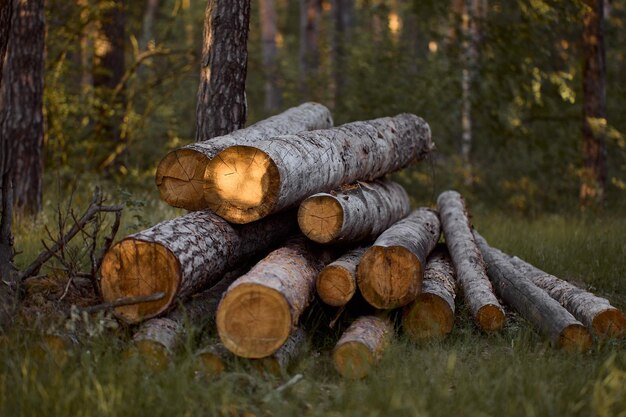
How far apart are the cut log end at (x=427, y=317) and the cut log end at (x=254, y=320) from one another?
1.42 meters

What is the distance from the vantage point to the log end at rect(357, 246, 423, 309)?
5852 millimetres

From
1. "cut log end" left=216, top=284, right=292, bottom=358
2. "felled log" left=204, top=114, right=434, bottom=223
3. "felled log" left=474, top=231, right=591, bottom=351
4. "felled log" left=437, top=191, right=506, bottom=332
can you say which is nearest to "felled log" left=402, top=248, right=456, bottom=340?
"felled log" left=437, top=191, right=506, bottom=332

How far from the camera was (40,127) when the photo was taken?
10.3 metres

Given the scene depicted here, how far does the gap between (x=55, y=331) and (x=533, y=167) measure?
47.8 feet

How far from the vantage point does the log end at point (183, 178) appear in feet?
21.6

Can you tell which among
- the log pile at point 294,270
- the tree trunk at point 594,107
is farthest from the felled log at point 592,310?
the tree trunk at point 594,107

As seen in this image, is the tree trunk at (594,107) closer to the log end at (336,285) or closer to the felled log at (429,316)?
the felled log at (429,316)

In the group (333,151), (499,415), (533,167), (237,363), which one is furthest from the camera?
(533,167)

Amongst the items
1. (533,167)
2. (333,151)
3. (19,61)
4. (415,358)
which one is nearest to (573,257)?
(333,151)

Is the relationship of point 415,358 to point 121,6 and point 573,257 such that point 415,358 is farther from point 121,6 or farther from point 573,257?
point 121,6

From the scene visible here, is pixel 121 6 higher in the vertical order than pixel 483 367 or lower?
higher

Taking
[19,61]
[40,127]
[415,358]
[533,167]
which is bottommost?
[533,167]

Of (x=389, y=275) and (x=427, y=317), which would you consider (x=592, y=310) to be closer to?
(x=427, y=317)

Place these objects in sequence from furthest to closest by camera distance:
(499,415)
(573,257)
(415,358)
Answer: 1. (573,257)
2. (415,358)
3. (499,415)
